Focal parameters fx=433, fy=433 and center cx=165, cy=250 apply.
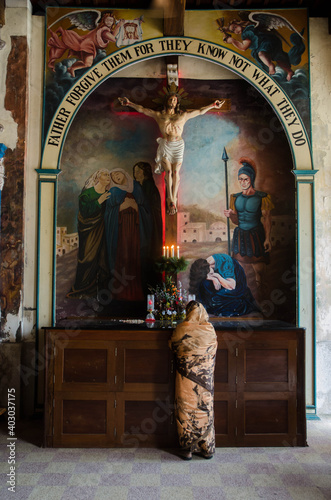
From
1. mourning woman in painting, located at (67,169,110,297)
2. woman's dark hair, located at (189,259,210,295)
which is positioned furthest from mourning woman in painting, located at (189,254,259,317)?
mourning woman in painting, located at (67,169,110,297)

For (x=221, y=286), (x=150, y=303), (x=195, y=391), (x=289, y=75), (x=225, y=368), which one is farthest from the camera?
(x=221, y=286)

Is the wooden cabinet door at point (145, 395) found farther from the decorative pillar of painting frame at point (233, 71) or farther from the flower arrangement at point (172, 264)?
the decorative pillar of painting frame at point (233, 71)

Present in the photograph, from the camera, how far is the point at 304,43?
591 cm

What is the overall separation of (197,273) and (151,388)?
212 centimetres

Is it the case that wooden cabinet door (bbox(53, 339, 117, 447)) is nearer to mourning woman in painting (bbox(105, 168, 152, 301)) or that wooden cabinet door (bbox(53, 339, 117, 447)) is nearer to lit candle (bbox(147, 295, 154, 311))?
lit candle (bbox(147, 295, 154, 311))

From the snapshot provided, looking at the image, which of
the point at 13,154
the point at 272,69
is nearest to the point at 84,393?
the point at 13,154

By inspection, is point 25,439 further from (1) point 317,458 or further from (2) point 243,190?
(2) point 243,190

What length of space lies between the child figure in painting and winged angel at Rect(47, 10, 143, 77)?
0.74 meters

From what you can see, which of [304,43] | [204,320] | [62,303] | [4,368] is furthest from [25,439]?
[304,43]

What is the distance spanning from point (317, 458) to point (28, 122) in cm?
527

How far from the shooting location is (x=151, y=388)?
4648 millimetres

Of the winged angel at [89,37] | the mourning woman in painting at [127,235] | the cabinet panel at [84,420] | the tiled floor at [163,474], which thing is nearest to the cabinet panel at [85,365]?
the cabinet panel at [84,420]

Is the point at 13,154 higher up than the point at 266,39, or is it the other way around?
the point at 266,39

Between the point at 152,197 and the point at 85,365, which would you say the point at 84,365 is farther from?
the point at 152,197
